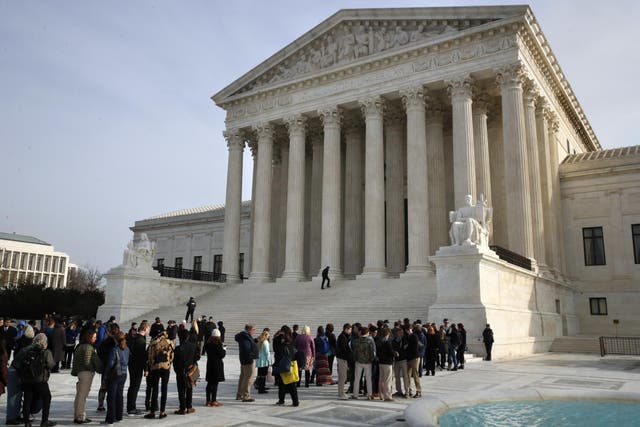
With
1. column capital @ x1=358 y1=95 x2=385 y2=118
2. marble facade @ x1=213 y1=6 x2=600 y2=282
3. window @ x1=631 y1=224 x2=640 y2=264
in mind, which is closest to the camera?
marble facade @ x1=213 y1=6 x2=600 y2=282

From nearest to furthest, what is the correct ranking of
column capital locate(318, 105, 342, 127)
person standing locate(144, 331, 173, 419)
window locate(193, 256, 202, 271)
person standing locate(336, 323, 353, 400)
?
person standing locate(144, 331, 173, 419)
person standing locate(336, 323, 353, 400)
column capital locate(318, 105, 342, 127)
window locate(193, 256, 202, 271)

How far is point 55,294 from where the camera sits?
128ft

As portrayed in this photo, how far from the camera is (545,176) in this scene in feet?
108

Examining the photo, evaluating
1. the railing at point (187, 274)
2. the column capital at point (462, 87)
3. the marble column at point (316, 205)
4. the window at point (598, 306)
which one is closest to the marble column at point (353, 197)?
the marble column at point (316, 205)

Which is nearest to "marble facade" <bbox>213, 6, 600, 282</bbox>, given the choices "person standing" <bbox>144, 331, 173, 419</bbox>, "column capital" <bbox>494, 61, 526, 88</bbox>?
"column capital" <bbox>494, 61, 526, 88</bbox>

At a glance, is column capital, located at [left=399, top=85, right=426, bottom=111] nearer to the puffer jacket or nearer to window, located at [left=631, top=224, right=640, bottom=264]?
window, located at [left=631, top=224, right=640, bottom=264]

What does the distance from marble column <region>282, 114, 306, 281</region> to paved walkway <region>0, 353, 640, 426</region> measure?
53.6 ft

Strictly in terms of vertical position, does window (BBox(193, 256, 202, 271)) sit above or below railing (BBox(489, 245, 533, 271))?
above

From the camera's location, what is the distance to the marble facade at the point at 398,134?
30188 millimetres

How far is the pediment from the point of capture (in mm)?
31609

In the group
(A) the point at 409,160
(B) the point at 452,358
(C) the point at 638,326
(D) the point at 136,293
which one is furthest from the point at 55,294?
(C) the point at 638,326

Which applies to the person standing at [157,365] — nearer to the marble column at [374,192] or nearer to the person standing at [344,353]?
the person standing at [344,353]

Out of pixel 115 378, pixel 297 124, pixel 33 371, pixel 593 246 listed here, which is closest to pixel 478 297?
pixel 115 378

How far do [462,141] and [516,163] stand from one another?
3258 millimetres
